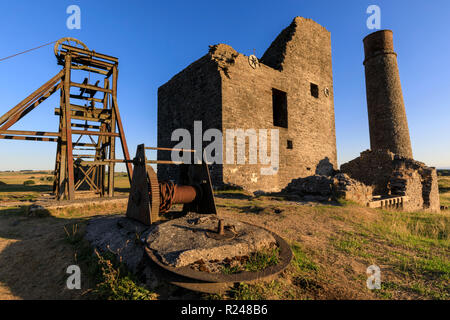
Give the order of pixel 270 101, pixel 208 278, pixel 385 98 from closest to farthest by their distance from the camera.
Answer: pixel 208 278, pixel 270 101, pixel 385 98

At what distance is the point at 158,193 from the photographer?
3619 mm

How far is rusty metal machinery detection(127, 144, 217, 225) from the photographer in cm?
359

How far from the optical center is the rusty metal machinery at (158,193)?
11.8 ft

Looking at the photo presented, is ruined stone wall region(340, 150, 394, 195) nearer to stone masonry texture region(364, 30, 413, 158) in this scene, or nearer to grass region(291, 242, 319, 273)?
stone masonry texture region(364, 30, 413, 158)

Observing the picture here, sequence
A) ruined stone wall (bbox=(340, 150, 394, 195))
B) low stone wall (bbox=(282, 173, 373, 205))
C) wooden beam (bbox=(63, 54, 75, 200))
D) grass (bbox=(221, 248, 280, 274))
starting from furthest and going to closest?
ruined stone wall (bbox=(340, 150, 394, 195)) < low stone wall (bbox=(282, 173, 373, 205)) < wooden beam (bbox=(63, 54, 75, 200)) < grass (bbox=(221, 248, 280, 274))

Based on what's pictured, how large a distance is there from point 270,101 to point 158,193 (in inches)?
400

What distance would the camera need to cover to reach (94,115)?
826 centimetres

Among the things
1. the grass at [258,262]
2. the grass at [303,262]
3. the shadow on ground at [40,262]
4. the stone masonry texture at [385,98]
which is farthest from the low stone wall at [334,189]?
the stone masonry texture at [385,98]

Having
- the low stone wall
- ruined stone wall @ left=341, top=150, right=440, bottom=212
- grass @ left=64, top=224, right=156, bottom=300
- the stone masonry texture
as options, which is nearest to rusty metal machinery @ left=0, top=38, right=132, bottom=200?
grass @ left=64, top=224, right=156, bottom=300

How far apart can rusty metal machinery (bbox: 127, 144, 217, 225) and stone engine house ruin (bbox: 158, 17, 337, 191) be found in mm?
5713

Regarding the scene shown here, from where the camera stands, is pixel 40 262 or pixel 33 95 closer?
pixel 40 262

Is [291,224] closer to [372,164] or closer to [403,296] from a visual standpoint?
[403,296]

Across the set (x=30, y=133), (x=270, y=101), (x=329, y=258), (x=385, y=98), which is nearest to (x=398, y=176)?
(x=270, y=101)

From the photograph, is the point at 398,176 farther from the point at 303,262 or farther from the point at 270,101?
the point at 303,262
